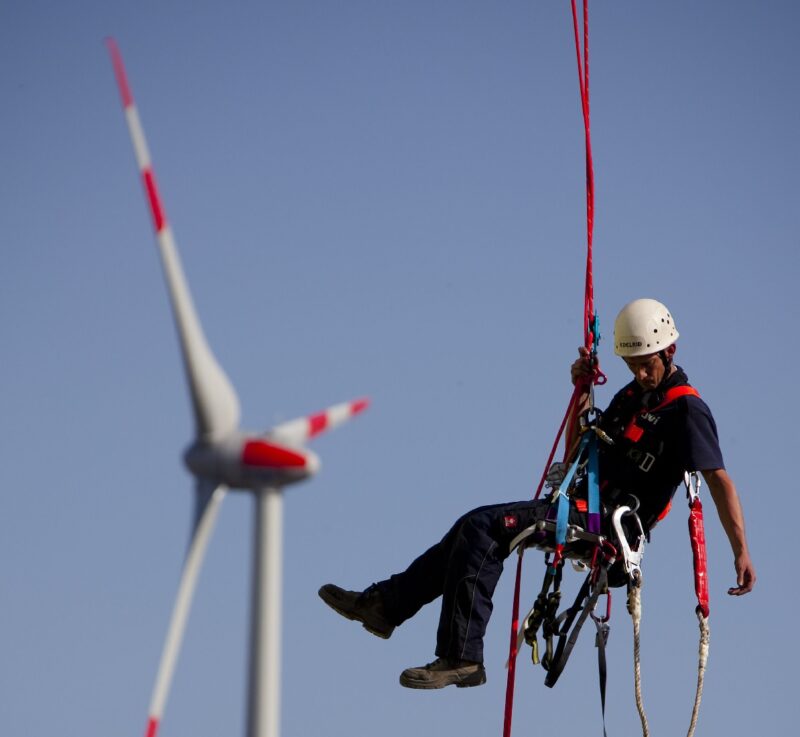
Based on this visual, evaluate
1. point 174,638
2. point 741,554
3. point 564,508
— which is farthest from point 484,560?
point 174,638

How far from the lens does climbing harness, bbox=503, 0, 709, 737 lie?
21672 millimetres

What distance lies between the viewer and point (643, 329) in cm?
2212

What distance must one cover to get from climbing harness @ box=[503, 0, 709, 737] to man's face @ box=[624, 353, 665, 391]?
0.81 feet

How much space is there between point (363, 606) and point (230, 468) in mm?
5263

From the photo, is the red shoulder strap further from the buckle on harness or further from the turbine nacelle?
the turbine nacelle

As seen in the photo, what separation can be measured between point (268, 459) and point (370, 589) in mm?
5443

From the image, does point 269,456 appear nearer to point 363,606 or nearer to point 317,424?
point 317,424

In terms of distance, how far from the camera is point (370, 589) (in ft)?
72.1

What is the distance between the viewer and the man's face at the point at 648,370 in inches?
862

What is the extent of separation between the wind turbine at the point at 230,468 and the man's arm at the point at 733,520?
15.0 feet

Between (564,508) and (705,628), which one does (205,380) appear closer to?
(564,508)

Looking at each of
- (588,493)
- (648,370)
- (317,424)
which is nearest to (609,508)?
(588,493)

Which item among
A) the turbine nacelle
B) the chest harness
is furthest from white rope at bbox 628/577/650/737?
the turbine nacelle

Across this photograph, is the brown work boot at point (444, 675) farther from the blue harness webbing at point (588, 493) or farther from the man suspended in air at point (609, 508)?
the blue harness webbing at point (588, 493)
